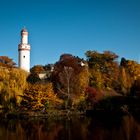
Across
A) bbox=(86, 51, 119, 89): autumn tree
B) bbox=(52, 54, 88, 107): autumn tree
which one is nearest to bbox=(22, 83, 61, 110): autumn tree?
bbox=(52, 54, 88, 107): autumn tree

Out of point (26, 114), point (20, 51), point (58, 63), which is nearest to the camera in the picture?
point (26, 114)

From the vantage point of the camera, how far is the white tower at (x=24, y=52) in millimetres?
69125

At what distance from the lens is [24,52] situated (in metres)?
69.8

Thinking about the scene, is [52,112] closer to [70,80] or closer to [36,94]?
[36,94]

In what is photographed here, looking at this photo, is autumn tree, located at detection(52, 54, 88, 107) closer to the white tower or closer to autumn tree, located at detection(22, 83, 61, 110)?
autumn tree, located at detection(22, 83, 61, 110)

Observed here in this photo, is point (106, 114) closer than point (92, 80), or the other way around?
point (106, 114)

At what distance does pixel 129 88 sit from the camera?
51.4 metres

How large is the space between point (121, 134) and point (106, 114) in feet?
68.5

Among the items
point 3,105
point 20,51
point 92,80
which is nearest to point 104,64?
point 92,80

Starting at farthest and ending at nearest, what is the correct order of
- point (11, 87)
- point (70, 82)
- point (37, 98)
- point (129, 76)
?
point (129, 76)
point (70, 82)
point (11, 87)
point (37, 98)

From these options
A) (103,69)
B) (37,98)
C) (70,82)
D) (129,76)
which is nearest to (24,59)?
(103,69)

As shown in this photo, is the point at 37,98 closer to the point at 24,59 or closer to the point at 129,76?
the point at 129,76

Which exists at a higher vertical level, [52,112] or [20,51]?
[20,51]

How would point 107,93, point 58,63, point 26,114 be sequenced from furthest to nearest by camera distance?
1. point 58,63
2. point 107,93
3. point 26,114
